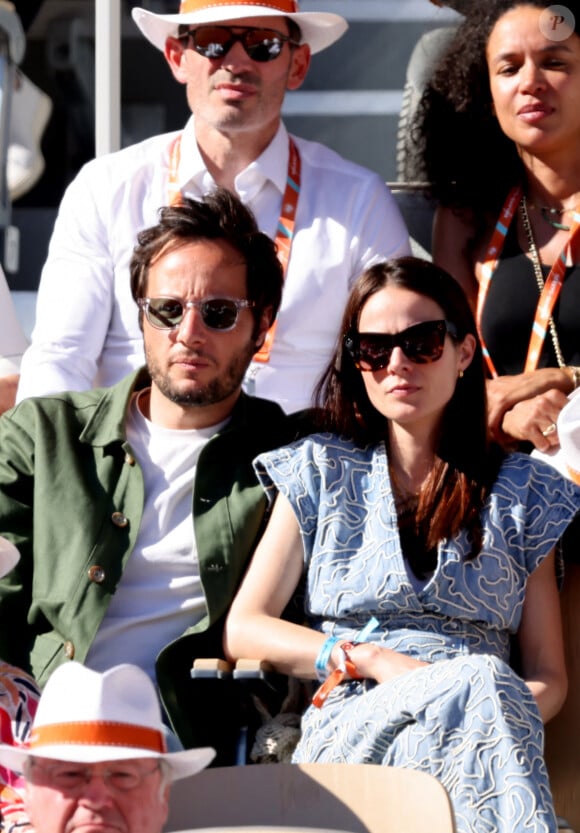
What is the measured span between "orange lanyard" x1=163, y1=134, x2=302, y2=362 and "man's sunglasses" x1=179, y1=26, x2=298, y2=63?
0.27 metres

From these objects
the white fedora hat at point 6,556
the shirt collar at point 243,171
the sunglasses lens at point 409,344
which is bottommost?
the white fedora hat at point 6,556

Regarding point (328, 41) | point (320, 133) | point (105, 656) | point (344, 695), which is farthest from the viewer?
point (320, 133)

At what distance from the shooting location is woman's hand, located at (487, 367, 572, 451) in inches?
154

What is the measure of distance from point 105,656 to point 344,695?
1.76 feet

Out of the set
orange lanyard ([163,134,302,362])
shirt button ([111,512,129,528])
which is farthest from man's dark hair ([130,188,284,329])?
orange lanyard ([163,134,302,362])

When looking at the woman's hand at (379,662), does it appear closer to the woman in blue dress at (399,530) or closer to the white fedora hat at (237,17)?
the woman in blue dress at (399,530)

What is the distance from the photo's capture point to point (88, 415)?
145 inches

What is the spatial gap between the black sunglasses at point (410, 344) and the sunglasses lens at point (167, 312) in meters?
0.42

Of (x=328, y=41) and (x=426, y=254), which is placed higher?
(x=328, y=41)

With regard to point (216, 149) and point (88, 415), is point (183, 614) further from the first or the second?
point (216, 149)

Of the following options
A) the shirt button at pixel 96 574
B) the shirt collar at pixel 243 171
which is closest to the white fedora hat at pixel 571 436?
the shirt button at pixel 96 574

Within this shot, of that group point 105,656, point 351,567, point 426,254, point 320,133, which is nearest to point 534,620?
point 351,567

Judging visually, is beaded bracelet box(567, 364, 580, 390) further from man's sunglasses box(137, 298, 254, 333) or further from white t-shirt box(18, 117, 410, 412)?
man's sunglasses box(137, 298, 254, 333)

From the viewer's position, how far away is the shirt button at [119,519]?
3537 millimetres
